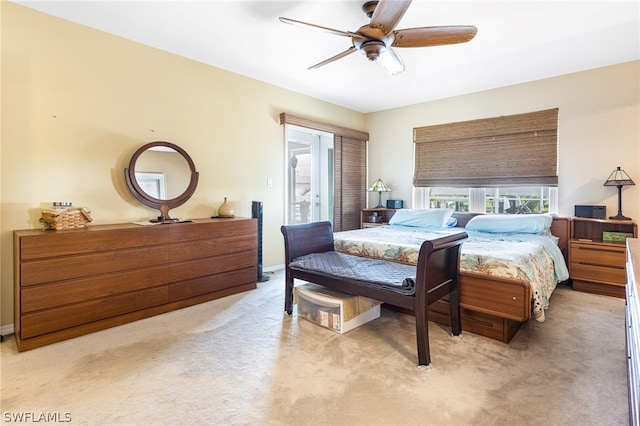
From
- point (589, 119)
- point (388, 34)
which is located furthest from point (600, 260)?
point (388, 34)

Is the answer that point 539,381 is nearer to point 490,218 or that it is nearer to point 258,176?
point 490,218

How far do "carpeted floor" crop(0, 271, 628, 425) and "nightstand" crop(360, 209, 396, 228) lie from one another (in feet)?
8.83

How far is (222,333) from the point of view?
2.54 meters

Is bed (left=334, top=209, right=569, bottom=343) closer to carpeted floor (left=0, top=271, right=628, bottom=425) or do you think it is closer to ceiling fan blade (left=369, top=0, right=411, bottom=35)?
carpeted floor (left=0, top=271, right=628, bottom=425)

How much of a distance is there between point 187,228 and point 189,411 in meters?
1.79

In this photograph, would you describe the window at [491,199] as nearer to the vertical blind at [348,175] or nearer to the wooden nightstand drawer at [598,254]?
the wooden nightstand drawer at [598,254]

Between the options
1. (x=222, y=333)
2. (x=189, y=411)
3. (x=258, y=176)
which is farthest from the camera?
(x=258, y=176)

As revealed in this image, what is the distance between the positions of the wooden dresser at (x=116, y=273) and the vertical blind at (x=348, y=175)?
7.25 feet

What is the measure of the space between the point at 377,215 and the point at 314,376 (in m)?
3.75

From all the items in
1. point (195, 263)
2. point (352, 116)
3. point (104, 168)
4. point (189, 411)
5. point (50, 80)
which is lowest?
point (189, 411)

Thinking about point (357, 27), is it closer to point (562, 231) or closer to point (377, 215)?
point (377, 215)

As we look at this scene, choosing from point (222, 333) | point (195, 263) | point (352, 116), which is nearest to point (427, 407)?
point (222, 333)

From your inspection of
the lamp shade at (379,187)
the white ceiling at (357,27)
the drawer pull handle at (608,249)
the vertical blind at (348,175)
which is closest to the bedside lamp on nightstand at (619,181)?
the drawer pull handle at (608,249)

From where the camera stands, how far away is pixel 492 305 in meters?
2.33
